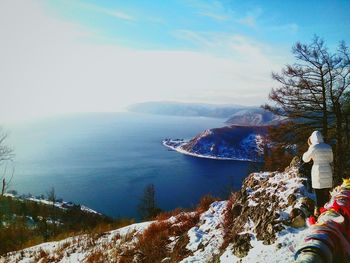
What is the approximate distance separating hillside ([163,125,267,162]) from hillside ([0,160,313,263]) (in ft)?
456

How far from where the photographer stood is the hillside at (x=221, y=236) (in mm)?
5301

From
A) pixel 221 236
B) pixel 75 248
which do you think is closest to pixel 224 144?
pixel 75 248

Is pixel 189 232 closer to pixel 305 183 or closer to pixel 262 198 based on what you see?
pixel 262 198

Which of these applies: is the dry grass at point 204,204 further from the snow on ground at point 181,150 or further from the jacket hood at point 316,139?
the snow on ground at point 181,150

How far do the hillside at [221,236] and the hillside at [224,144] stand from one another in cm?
13914

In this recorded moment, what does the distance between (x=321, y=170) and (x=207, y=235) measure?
351 centimetres

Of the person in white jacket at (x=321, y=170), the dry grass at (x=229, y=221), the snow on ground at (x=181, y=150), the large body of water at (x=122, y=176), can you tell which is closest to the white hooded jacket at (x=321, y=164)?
the person in white jacket at (x=321, y=170)

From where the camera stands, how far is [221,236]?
7145 mm

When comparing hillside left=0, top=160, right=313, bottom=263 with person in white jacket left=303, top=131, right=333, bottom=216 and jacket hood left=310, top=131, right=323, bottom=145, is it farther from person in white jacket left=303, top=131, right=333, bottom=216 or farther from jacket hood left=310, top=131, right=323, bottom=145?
jacket hood left=310, top=131, right=323, bottom=145

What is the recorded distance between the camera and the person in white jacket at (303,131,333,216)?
5.39 m

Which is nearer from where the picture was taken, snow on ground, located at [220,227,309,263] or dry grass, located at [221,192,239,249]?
snow on ground, located at [220,227,309,263]

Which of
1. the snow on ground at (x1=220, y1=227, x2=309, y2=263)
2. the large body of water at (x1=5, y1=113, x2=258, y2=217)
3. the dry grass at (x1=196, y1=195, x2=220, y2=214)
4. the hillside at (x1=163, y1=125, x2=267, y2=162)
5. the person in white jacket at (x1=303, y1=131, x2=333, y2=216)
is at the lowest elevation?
the large body of water at (x1=5, y1=113, x2=258, y2=217)

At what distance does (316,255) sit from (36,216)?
72.8 meters

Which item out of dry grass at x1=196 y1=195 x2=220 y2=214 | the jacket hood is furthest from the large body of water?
the jacket hood
